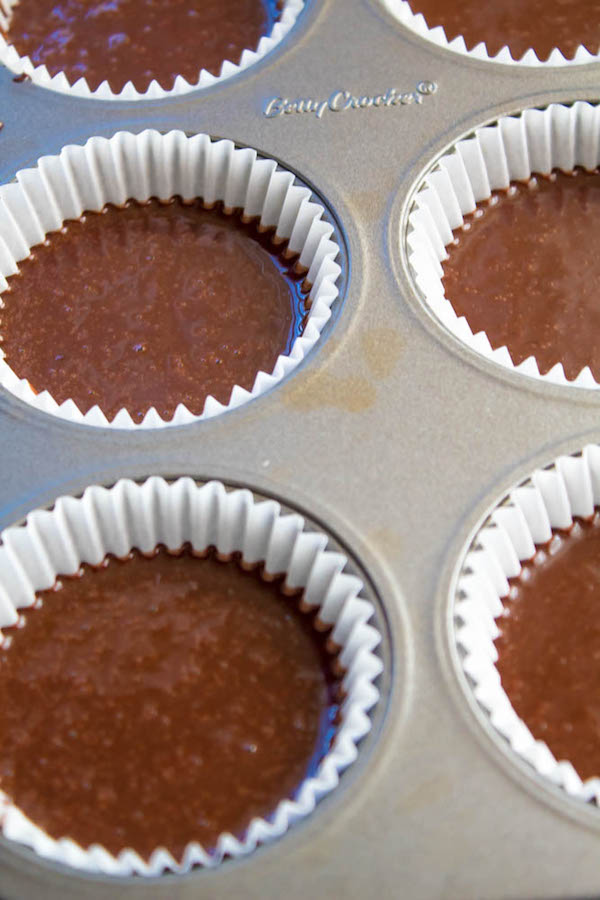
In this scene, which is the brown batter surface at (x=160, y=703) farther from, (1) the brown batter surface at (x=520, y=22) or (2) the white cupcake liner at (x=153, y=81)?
(1) the brown batter surface at (x=520, y=22)

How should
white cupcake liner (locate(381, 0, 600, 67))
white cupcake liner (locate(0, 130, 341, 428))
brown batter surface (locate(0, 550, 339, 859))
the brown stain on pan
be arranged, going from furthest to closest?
white cupcake liner (locate(381, 0, 600, 67)), white cupcake liner (locate(0, 130, 341, 428)), the brown stain on pan, brown batter surface (locate(0, 550, 339, 859))

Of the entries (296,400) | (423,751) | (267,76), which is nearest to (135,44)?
(267,76)

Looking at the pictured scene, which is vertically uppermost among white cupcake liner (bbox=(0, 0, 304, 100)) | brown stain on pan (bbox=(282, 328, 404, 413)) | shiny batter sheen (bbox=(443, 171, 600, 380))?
white cupcake liner (bbox=(0, 0, 304, 100))

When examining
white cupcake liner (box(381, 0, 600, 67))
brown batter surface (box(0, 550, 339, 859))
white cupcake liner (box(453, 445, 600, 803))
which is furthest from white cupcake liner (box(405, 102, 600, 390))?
brown batter surface (box(0, 550, 339, 859))

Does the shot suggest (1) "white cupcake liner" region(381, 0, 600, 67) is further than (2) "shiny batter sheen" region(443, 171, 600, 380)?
Yes

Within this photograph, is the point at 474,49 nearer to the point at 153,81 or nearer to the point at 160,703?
the point at 153,81

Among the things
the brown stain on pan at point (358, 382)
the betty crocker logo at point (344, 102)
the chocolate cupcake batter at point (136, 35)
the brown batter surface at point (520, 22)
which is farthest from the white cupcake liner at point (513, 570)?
the chocolate cupcake batter at point (136, 35)

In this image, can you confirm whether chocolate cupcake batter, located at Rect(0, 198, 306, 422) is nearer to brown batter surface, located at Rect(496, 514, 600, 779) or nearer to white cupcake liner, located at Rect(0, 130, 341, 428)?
white cupcake liner, located at Rect(0, 130, 341, 428)
